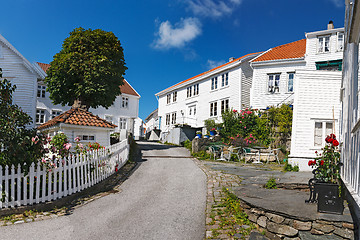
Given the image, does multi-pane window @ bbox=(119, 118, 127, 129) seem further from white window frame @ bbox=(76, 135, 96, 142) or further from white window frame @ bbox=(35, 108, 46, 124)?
white window frame @ bbox=(76, 135, 96, 142)

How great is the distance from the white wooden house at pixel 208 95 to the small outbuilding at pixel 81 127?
1261 cm

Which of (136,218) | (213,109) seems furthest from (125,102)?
(136,218)

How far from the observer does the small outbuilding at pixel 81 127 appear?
14061 mm

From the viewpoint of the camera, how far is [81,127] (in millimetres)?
14344

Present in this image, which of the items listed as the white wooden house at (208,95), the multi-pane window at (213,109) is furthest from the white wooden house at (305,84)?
the multi-pane window at (213,109)

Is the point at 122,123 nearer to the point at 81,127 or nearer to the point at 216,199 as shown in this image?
the point at 81,127

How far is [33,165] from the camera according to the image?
22.8ft

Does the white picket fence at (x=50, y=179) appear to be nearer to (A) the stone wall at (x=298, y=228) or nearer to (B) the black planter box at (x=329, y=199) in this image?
(A) the stone wall at (x=298, y=228)

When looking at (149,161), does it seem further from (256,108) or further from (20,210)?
(256,108)

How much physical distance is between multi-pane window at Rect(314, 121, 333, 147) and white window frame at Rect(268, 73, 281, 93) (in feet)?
34.1

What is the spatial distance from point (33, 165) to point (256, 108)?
19.3 m

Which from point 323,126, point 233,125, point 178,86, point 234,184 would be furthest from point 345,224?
point 178,86

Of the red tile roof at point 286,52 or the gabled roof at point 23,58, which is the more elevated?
the red tile roof at point 286,52

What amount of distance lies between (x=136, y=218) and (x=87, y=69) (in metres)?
14.2
